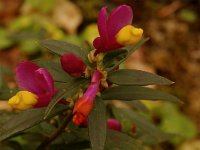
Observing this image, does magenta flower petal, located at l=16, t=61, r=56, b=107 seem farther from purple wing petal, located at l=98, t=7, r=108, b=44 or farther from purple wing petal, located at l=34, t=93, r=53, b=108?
purple wing petal, located at l=98, t=7, r=108, b=44

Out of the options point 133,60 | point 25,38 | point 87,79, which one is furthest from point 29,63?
point 133,60

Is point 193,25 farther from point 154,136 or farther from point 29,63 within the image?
point 29,63

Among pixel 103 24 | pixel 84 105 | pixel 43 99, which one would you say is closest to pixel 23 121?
pixel 43 99

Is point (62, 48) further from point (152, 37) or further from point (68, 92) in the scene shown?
point (152, 37)

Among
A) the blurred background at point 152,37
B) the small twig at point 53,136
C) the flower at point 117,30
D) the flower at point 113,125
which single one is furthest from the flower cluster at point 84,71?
the blurred background at point 152,37

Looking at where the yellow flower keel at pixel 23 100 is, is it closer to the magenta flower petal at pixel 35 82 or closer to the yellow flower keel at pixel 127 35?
the magenta flower petal at pixel 35 82

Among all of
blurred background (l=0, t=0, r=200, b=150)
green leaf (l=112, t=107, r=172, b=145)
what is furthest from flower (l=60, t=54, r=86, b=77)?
blurred background (l=0, t=0, r=200, b=150)
